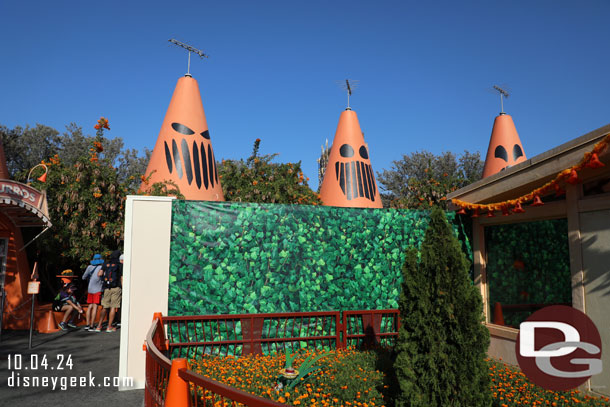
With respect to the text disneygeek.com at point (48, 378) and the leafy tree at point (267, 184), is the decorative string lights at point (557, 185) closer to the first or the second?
the text disneygeek.com at point (48, 378)

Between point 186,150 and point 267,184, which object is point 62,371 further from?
point 267,184

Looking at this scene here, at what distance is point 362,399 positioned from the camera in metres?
4.18

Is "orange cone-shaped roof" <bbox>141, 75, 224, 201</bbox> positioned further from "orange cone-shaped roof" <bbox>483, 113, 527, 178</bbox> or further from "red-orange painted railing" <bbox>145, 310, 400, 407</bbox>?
"orange cone-shaped roof" <bbox>483, 113, 527, 178</bbox>

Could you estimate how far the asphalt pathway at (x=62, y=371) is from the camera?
4.66 meters

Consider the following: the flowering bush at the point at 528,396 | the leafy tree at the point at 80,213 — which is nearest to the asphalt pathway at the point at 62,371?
the leafy tree at the point at 80,213

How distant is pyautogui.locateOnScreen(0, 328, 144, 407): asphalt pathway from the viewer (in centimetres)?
466

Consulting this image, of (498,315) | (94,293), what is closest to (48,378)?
(94,293)

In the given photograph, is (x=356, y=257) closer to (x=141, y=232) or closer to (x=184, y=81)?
(x=141, y=232)

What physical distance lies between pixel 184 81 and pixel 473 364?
10.0 m

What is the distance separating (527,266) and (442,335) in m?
3.26

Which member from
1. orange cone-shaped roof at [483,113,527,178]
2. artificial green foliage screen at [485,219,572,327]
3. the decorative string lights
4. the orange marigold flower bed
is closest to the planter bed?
the orange marigold flower bed

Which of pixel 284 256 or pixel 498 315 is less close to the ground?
pixel 284 256

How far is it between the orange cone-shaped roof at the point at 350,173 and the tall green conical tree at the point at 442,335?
7991mm

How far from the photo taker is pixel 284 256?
6117 mm
